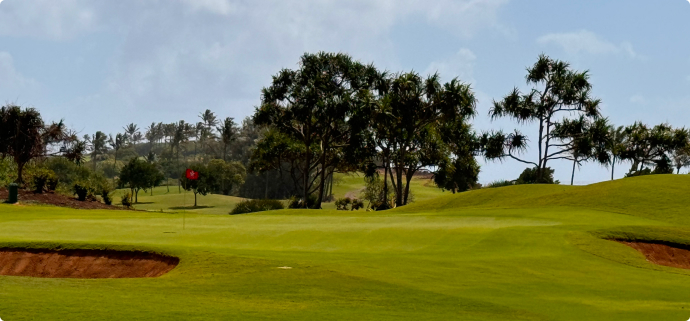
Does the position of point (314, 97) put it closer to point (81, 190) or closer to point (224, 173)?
point (81, 190)

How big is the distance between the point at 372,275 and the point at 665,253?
16.0 m

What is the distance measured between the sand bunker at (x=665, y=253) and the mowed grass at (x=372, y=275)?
67cm

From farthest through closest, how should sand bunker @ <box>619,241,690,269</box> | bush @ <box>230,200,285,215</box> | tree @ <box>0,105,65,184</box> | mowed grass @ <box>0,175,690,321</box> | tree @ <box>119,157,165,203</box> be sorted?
tree @ <box>119,157,165,203</box> → bush @ <box>230,200,285,215</box> → tree @ <box>0,105,65,184</box> → sand bunker @ <box>619,241,690,269</box> → mowed grass @ <box>0,175,690,321</box>

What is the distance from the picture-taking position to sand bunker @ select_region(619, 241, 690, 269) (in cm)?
2480

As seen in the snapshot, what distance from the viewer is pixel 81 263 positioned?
63.5 ft

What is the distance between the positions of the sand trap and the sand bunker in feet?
58.8

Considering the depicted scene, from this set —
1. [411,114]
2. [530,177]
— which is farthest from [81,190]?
[530,177]

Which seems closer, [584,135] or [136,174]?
[584,135]

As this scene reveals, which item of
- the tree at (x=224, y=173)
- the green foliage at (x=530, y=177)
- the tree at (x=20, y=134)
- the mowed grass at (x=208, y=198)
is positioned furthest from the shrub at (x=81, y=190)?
the green foliage at (x=530, y=177)

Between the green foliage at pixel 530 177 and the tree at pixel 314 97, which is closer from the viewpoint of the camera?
the tree at pixel 314 97

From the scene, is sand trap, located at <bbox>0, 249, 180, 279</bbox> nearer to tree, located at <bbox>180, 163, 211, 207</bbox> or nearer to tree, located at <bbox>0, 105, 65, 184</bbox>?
tree, located at <bbox>0, 105, 65, 184</bbox>

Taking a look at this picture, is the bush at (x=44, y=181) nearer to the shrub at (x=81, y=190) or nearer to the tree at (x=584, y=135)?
the shrub at (x=81, y=190)

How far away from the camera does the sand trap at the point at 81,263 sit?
18.3 meters

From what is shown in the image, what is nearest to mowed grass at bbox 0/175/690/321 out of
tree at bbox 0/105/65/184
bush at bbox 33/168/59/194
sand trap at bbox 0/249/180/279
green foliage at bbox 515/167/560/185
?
sand trap at bbox 0/249/180/279
